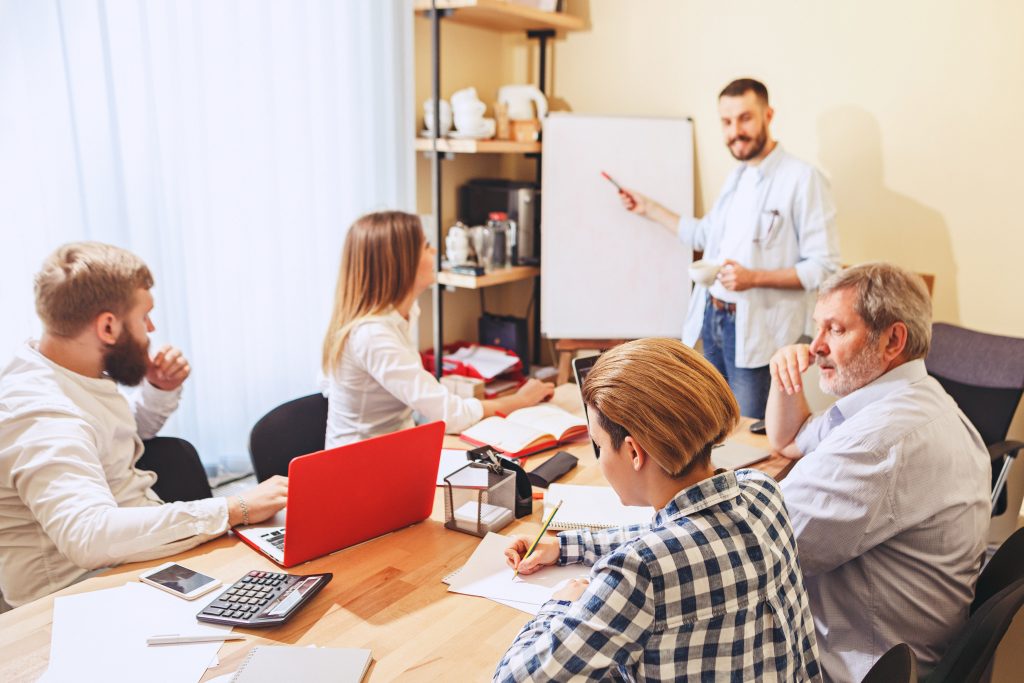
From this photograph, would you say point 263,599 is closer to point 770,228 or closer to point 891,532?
point 891,532

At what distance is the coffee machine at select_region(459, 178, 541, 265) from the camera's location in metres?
3.71

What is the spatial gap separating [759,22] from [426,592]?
2.85 m

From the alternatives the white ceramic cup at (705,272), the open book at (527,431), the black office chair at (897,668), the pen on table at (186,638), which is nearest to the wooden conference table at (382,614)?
the pen on table at (186,638)

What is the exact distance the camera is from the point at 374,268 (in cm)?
238

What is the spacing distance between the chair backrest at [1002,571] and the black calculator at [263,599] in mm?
1203

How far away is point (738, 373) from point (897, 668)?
88.0 inches

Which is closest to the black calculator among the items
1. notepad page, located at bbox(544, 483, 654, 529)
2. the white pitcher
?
notepad page, located at bbox(544, 483, 654, 529)

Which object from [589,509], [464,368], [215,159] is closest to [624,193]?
[464,368]

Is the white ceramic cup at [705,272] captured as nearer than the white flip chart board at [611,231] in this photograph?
Answer: Yes

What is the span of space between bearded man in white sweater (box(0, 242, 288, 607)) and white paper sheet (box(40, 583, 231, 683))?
0.14 meters

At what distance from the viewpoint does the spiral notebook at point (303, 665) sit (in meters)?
1.23

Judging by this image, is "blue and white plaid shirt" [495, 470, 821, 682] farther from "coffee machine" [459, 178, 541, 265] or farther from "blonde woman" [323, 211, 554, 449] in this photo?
"coffee machine" [459, 178, 541, 265]

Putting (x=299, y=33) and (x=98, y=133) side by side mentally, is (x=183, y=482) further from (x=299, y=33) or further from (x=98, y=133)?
(x=299, y=33)

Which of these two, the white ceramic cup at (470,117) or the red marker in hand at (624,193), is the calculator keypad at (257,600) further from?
the red marker in hand at (624,193)
